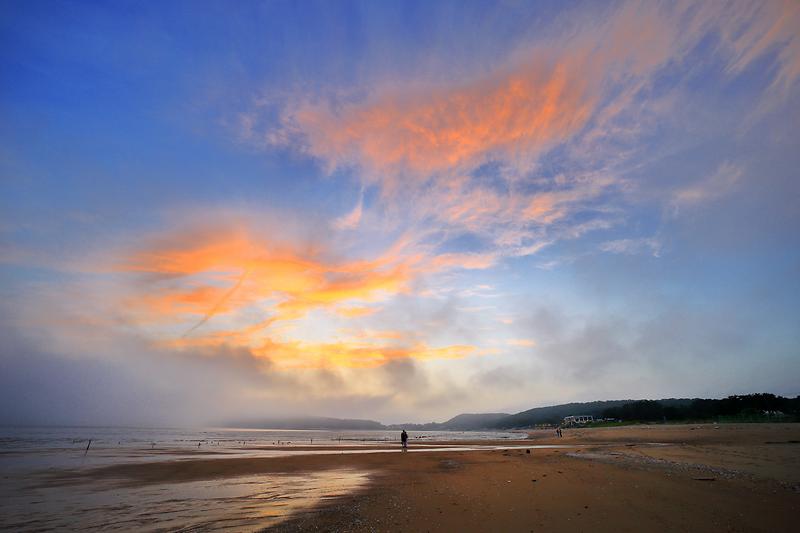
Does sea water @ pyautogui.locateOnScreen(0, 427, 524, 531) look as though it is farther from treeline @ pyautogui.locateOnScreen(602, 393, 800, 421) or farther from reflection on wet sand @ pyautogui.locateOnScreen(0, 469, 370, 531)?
treeline @ pyautogui.locateOnScreen(602, 393, 800, 421)

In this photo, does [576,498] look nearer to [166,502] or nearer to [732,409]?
[166,502]

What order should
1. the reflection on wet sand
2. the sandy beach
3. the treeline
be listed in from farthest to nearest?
the treeline, the reflection on wet sand, the sandy beach

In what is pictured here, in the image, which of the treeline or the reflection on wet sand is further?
the treeline

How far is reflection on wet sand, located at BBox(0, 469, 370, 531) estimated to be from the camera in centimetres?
1178

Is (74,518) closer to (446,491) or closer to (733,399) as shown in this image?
(446,491)

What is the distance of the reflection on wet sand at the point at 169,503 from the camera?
11781mm

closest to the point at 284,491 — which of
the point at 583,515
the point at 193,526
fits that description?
the point at 193,526

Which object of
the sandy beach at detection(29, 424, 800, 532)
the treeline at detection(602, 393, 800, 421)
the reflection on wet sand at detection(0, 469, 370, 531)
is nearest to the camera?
the sandy beach at detection(29, 424, 800, 532)

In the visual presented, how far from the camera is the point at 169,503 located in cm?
1489

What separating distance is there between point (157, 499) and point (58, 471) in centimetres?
1651

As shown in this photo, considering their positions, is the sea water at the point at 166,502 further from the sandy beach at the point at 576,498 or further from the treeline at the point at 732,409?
the treeline at the point at 732,409

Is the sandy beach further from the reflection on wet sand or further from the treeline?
the treeline

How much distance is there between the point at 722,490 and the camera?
13.0m

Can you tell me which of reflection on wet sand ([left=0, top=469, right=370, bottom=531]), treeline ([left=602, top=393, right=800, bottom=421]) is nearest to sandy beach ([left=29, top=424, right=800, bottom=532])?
reflection on wet sand ([left=0, top=469, right=370, bottom=531])
